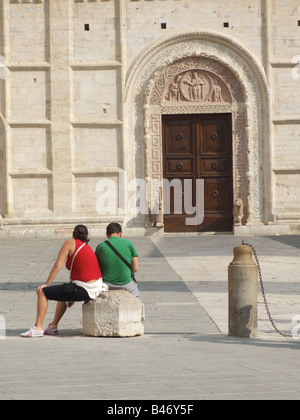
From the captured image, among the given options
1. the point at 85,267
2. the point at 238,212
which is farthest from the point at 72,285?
the point at 238,212

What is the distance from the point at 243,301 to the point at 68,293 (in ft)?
5.74

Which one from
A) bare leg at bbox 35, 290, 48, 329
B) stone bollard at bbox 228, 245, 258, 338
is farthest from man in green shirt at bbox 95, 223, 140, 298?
stone bollard at bbox 228, 245, 258, 338

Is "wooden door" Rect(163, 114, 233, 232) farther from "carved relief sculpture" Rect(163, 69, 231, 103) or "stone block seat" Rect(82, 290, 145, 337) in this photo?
"stone block seat" Rect(82, 290, 145, 337)

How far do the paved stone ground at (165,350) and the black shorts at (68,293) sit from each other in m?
0.38

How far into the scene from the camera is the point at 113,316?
31.3ft

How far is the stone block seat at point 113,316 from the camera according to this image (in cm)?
956

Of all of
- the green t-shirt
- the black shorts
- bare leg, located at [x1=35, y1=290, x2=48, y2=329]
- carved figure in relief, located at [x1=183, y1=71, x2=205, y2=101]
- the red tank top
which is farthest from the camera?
carved figure in relief, located at [x1=183, y1=71, x2=205, y2=101]

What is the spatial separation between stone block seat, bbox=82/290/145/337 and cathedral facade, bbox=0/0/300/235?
14159 millimetres

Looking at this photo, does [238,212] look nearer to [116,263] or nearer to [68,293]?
[116,263]

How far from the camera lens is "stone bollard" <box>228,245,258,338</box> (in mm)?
9555

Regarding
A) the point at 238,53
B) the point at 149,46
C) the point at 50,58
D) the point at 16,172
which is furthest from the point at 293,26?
the point at 16,172

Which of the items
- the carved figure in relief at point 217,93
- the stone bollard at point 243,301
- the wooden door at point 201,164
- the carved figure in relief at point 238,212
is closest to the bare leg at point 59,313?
the stone bollard at point 243,301

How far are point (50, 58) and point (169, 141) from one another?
3.57 meters
